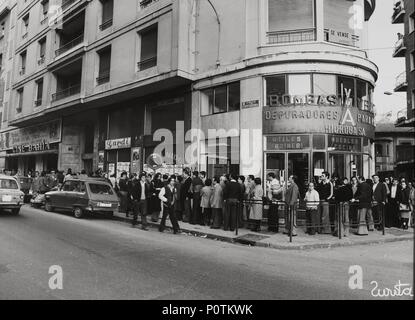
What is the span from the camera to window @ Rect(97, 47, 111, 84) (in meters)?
20.5

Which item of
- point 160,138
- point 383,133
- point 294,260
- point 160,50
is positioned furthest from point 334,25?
point 383,133

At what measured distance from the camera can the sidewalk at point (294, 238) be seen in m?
9.30

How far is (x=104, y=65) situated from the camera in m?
20.9

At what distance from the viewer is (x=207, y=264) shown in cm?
679

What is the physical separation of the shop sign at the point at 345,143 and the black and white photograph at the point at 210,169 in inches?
4.8

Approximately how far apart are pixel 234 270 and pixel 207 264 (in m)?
0.63

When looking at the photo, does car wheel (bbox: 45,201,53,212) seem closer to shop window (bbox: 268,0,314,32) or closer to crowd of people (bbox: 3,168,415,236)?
crowd of people (bbox: 3,168,415,236)

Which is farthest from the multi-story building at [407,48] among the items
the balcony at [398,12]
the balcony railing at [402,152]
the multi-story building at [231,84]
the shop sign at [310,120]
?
the shop sign at [310,120]

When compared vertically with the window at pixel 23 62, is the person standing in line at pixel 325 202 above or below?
below

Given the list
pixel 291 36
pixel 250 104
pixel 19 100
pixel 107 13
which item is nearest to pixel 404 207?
pixel 250 104

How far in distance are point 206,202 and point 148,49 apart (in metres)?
9.94

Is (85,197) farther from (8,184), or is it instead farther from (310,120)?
(310,120)

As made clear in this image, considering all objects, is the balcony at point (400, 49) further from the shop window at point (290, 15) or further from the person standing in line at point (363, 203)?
the person standing in line at point (363, 203)
